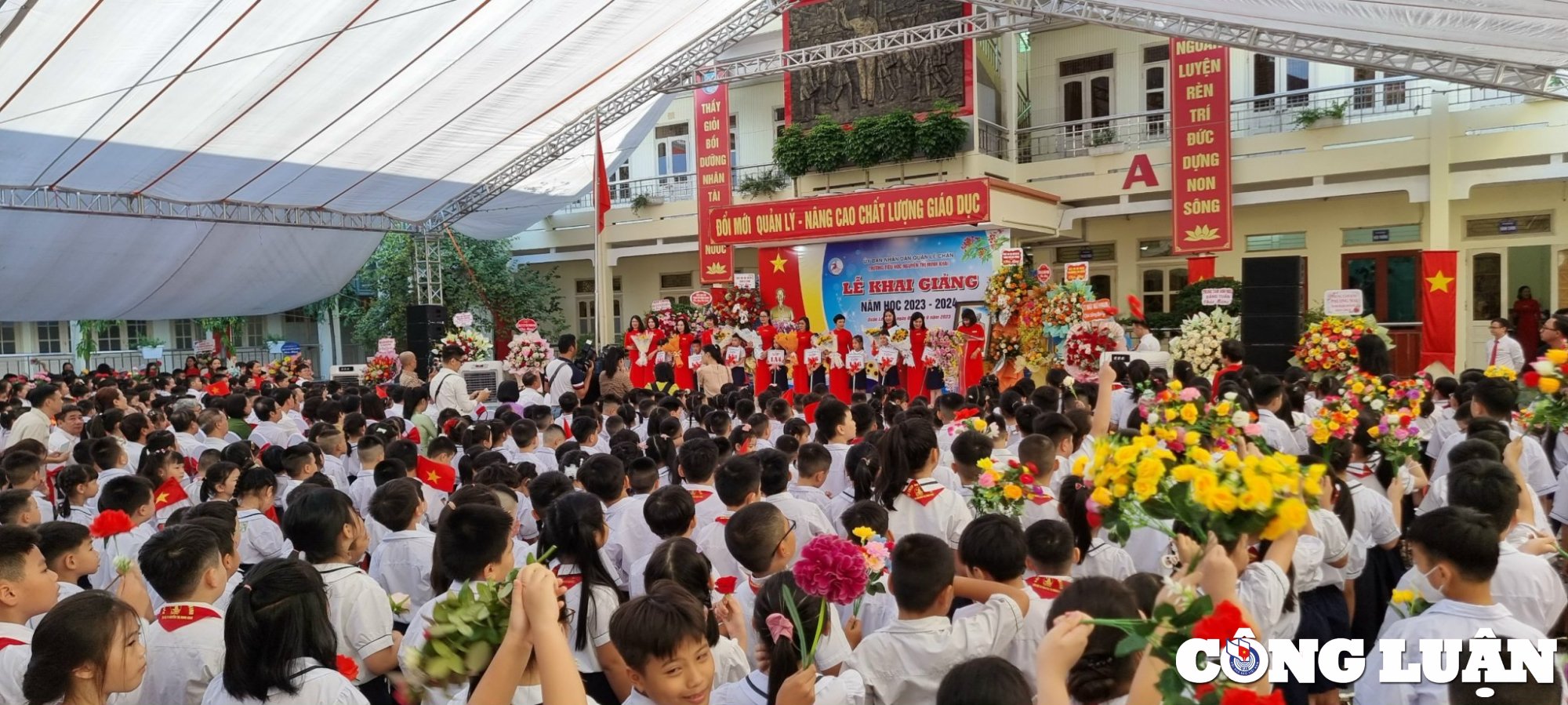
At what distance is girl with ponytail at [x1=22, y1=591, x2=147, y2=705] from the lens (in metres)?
2.07

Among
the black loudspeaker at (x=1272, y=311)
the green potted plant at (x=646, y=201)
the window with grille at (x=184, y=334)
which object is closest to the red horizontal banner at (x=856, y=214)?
the green potted plant at (x=646, y=201)

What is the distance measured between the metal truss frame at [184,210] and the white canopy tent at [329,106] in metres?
0.03

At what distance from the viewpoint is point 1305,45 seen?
8.92 metres

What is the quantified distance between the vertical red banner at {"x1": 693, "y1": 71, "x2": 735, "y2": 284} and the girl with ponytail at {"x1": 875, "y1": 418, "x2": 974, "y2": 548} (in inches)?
497

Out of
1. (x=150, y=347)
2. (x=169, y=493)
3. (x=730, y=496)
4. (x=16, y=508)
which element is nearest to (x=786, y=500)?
(x=730, y=496)

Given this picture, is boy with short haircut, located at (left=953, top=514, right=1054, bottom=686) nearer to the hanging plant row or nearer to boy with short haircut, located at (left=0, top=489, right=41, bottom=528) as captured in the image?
boy with short haircut, located at (left=0, top=489, right=41, bottom=528)

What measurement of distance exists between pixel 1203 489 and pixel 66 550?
10.8ft

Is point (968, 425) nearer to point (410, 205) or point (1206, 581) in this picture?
point (1206, 581)

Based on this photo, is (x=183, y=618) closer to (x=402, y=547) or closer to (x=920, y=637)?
(x=402, y=547)

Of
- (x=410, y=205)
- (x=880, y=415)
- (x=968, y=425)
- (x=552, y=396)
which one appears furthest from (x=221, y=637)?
(x=410, y=205)

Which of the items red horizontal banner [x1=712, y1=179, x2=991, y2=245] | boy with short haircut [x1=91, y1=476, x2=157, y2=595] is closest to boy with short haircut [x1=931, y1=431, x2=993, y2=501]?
boy with short haircut [x1=91, y1=476, x2=157, y2=595]

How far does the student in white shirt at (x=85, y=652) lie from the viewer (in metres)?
2.07

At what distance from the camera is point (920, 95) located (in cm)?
1565

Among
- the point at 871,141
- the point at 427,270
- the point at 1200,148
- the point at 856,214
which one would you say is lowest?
the point at 427,270
